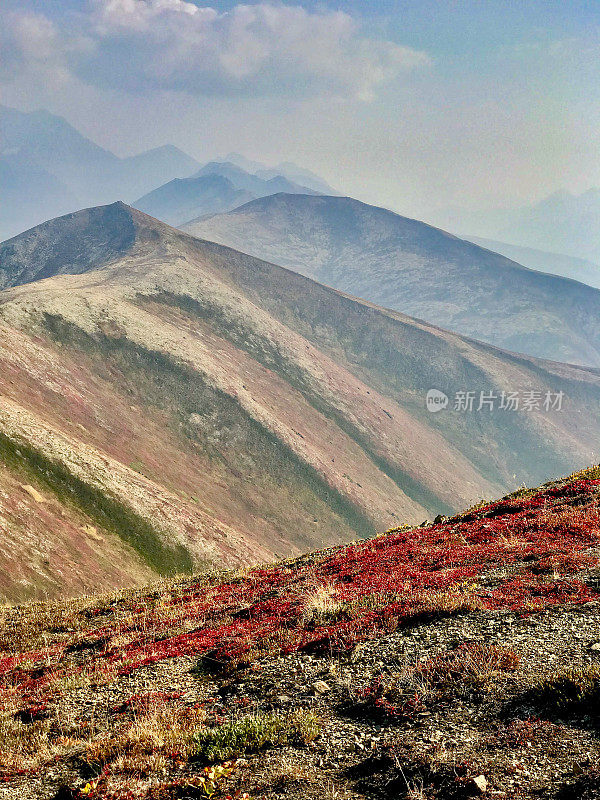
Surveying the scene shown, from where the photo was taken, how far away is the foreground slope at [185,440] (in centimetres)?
5797

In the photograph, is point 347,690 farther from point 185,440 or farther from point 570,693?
point 185,440

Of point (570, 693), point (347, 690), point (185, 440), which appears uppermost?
point (570, 693)

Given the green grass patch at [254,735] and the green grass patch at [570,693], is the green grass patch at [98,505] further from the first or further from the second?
the green grass patch at [570,693]

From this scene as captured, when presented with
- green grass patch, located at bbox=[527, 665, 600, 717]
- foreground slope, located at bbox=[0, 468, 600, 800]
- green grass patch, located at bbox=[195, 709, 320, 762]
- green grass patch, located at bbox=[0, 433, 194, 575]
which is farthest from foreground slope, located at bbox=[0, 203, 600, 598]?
green grass patch, located at bbox=[527, 665, 600, 717]

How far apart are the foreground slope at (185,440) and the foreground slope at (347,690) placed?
35.1 metres

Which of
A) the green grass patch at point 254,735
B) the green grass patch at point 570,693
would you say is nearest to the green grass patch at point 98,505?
the green grass patch at point 254,735

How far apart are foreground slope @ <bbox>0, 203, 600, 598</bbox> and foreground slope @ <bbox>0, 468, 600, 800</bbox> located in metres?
35.1

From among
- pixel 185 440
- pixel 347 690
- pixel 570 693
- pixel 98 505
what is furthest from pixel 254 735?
pixel 185 440

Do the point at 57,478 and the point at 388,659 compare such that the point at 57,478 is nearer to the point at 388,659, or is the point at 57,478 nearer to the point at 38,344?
the point at 38,344

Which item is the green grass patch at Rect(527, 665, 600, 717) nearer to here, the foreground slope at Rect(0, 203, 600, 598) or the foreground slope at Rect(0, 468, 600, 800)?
the foreground slope at Rect(0, 468, 600, 800)

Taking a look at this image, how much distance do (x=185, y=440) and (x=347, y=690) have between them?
325ft

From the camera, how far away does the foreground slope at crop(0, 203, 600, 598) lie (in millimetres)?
57969

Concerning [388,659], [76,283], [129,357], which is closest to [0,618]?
[388,659]

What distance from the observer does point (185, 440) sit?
105 metres
